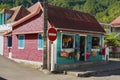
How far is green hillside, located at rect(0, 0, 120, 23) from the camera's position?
68375 millimetres

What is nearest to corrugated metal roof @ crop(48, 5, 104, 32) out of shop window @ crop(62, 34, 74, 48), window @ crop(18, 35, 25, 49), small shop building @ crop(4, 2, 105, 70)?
small shop building @ crop(4, 2, 105, 70)

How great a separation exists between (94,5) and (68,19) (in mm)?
60086

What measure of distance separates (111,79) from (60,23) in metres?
6.18

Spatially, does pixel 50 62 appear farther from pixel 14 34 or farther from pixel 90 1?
pixel 90 1

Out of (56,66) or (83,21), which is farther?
(83,21)

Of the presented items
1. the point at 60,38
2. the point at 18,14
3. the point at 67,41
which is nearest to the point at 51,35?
the point at 60,38

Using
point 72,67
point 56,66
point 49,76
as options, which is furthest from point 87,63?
point 49,76

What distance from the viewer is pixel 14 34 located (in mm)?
24141

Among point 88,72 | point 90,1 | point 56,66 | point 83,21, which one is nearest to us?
point 88,72

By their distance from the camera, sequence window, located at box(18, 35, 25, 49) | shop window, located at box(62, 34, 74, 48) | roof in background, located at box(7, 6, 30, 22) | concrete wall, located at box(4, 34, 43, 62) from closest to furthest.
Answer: shop window, located at box(62, 34, 74, 48) < concrete wall, located at box(4, 34, 43, 62) < window, located at box(18, 35, 25, 49) < roof in background, located at box(7, 6, 30, 22)

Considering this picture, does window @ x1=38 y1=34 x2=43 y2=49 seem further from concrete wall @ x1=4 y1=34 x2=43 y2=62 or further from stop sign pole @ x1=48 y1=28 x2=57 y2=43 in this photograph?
stop sign pole @ x1=48 y1=28 x2=57 y2=43

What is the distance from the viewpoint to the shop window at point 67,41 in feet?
66.9

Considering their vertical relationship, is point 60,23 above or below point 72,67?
above

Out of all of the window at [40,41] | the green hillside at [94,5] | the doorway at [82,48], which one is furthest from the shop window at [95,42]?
the green hillside at [94,5]
